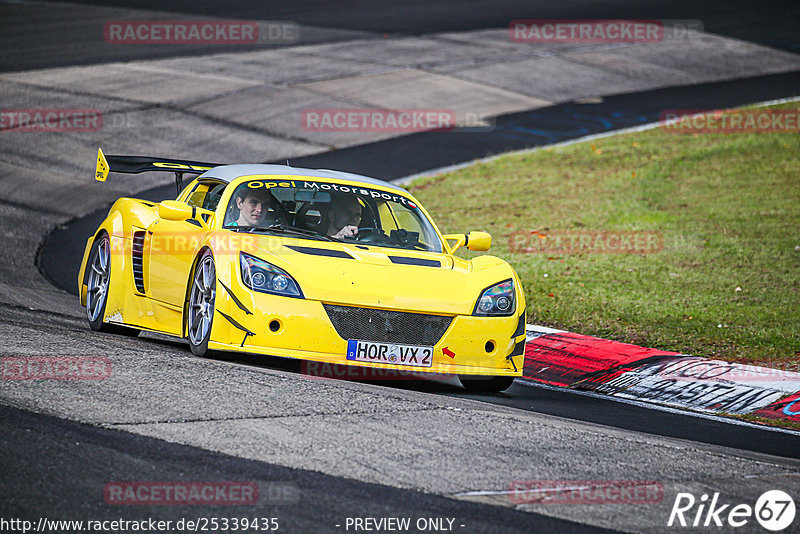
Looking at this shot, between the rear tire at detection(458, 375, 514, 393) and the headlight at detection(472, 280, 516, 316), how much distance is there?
0.47 meters

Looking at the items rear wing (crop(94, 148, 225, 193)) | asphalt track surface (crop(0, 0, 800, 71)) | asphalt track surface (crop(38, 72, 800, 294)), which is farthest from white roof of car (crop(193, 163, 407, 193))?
asphalt track surface (crop(0, 0, 800, 71))

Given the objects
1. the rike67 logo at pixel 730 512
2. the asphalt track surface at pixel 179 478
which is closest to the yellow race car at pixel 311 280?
the asphalt track surface at pixel 179 478

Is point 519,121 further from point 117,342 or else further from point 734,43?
point 117,342

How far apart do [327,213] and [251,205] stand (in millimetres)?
585

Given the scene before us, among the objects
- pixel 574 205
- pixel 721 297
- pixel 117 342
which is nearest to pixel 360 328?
pixel 117 342

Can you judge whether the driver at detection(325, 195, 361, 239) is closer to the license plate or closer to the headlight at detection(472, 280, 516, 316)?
the headlight at detection(472, 280, 516, 316)

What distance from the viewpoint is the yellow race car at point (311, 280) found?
7.37 metres

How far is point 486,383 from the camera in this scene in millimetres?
8102

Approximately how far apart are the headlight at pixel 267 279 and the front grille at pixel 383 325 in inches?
10.1

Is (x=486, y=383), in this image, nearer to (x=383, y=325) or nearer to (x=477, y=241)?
(x=383, y=325)

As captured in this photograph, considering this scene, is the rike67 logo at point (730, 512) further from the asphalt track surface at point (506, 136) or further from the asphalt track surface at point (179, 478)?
the asphalt track surface at point (506, 136)

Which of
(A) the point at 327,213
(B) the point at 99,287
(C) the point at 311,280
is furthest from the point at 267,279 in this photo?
(B) the point at 99,287

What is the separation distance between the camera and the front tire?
7598mm

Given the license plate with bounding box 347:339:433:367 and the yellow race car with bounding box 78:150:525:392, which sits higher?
the yellow race car with bounding box 78:150:525:392
